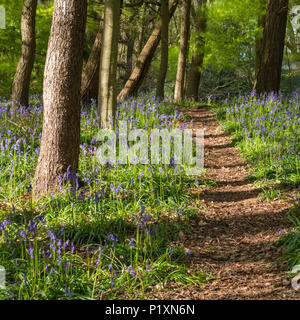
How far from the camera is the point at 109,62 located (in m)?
7.50

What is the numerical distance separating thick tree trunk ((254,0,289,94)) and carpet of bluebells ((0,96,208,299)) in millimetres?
6274

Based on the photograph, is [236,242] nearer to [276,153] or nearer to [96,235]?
[96,235]

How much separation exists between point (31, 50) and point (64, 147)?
5844 mm

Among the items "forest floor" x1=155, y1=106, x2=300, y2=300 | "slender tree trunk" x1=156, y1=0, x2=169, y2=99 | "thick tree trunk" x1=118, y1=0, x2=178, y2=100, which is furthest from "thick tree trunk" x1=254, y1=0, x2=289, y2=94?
"forest floor" x1=155, y1=106, x2=300, y2=300

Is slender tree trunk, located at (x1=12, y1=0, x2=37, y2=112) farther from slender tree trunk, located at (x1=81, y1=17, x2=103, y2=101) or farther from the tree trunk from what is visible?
the tree trunk

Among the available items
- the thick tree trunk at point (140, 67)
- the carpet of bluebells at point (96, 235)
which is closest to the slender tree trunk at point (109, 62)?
the carpet of bluebells at point (96, 235)

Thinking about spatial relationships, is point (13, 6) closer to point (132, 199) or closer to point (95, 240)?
point (132, 199)

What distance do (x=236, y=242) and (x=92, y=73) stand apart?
796 centimetres

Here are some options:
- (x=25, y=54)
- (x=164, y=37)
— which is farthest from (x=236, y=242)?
(x=164, y=37)

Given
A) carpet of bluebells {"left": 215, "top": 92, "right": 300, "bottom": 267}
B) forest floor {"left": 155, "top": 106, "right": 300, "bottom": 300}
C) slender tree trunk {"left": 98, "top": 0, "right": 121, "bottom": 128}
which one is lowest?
forest floor {"left": 155, "top": 106, "right": 300, "bottom": 300}

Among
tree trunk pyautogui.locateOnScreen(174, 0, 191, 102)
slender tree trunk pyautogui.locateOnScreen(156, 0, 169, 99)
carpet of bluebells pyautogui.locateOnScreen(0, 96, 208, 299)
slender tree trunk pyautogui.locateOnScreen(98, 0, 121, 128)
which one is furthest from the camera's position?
tree trunk pyautogui.locateOnScreen(174, 0, 191, 102)

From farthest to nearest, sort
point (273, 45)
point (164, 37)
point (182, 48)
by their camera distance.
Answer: point (182, 48)
point (164, 37)
point (273, 45)

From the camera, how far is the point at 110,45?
7.44 m

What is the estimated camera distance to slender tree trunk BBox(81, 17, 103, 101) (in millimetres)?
10766
